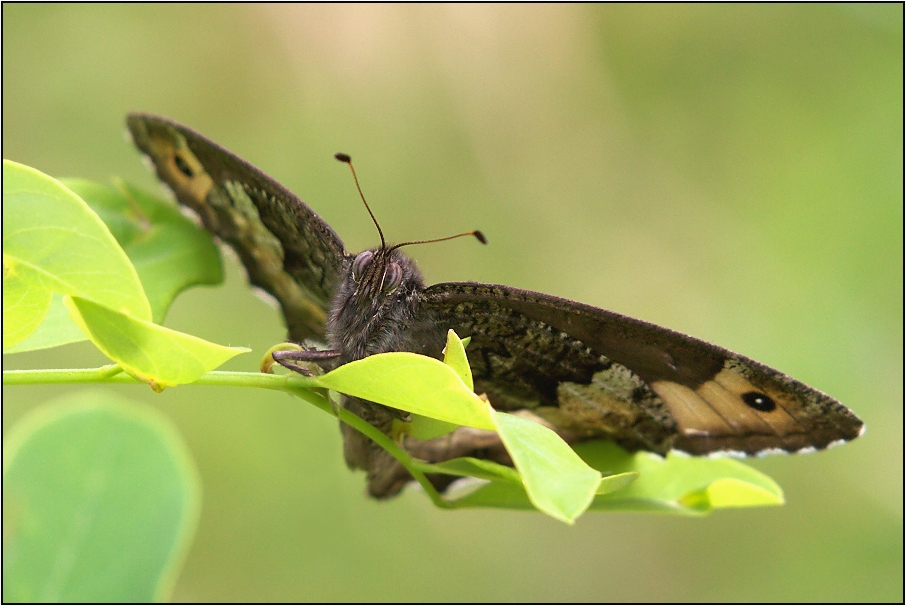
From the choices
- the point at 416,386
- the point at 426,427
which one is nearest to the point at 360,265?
the point at 426,427

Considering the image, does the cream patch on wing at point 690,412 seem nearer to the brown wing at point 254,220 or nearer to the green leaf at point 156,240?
the brown wing at point 254,220

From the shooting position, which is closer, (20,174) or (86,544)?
(20,174)

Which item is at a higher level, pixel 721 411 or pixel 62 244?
pixel 62 244

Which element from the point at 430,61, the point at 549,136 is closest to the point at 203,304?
the point at 430,61

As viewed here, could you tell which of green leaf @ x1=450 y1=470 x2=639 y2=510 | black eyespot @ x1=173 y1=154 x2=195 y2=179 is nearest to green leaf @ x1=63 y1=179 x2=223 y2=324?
black eyespot @ x1=173 y1=154 x2=195 y2=179

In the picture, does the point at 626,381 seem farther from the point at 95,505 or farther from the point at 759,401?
the point at 95,505

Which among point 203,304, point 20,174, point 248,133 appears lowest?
point 203,304

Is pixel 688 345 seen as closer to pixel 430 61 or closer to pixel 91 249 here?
pixel 91 249
